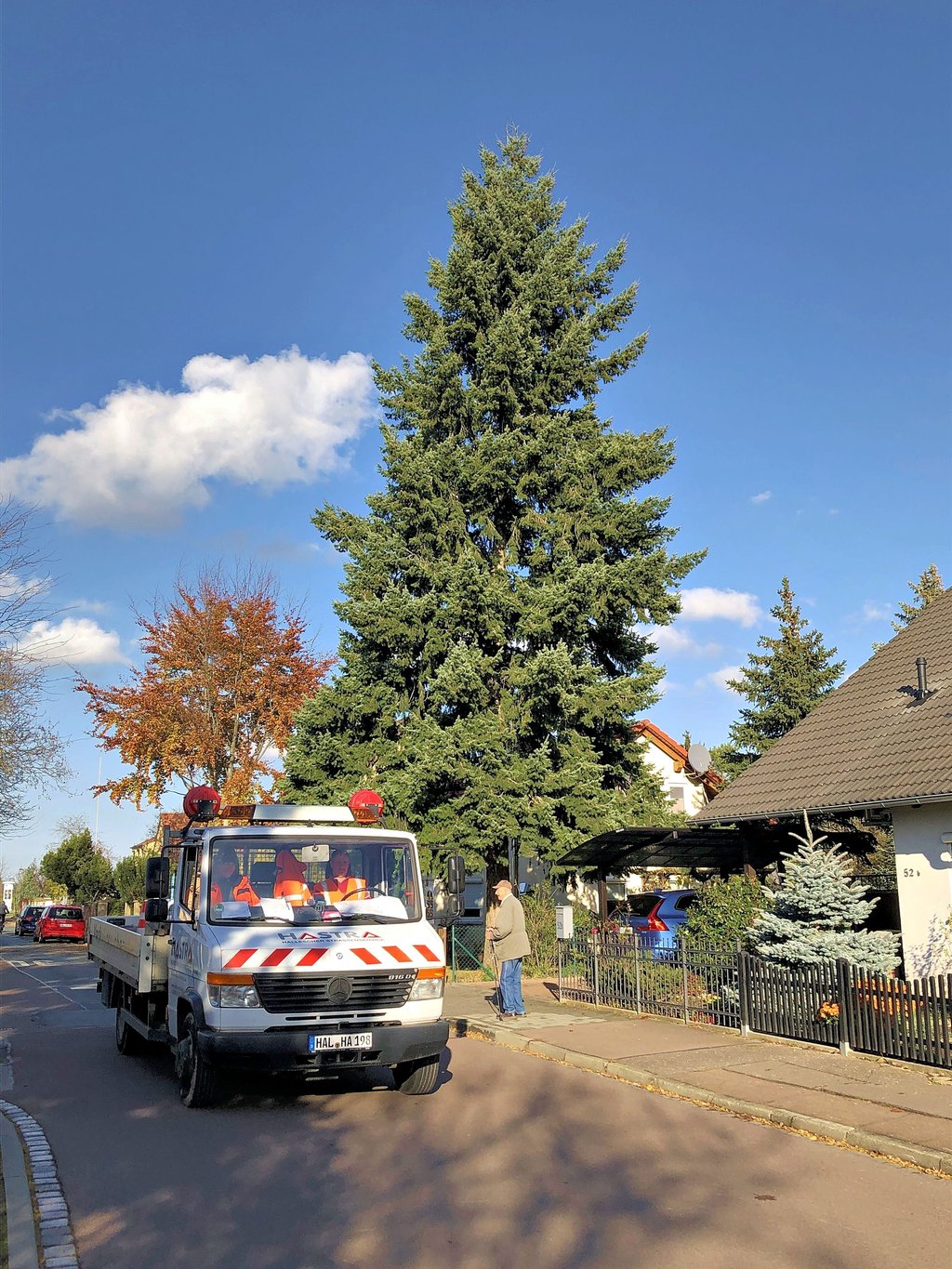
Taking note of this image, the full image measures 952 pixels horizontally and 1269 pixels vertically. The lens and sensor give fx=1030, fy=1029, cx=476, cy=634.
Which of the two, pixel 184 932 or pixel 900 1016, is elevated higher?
pixel 184 932

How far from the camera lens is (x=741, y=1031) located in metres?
12.1

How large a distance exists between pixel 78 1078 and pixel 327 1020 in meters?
3.83

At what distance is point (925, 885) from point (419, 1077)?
23.9 feet

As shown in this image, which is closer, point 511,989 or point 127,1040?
point 127,1040

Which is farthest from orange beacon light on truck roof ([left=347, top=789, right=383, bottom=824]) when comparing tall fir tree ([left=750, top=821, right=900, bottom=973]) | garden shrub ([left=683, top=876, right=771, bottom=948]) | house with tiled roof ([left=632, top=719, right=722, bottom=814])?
house with tiled roof ([left=632, top=719, right=722, bottom=814])

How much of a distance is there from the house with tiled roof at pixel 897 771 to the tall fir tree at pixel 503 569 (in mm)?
3961

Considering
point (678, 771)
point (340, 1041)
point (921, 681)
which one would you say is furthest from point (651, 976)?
point (678, 771)

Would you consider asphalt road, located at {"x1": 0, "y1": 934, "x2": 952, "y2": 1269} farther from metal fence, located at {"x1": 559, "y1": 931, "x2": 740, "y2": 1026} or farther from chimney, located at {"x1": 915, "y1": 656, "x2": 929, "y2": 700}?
chimney, located at {"x1": 915, "y1": 656, "x2": 929, "y2": 700}

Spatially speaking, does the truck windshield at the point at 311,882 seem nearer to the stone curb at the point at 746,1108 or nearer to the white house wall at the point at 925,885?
the stone curb at the point at 746,1108

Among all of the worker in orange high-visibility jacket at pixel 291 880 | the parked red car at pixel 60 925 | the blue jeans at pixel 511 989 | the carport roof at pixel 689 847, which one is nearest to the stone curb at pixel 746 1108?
the blue jeans at pixel 511 989

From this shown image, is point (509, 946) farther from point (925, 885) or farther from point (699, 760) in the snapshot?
point (699, 760)

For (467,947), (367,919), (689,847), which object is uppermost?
(689,847)

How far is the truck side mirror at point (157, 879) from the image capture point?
9.49m

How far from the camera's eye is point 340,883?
29.8 ft
